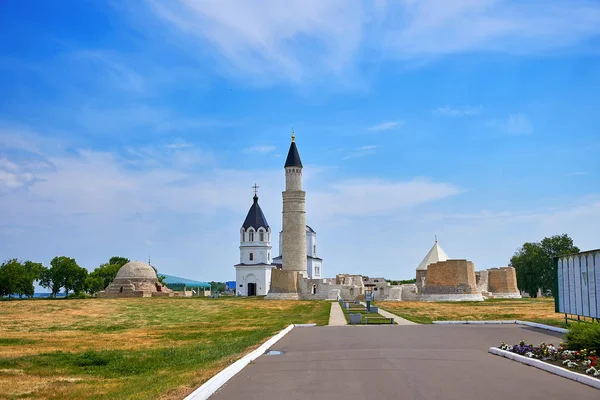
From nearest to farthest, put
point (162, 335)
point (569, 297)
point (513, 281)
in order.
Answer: point (569, 297)
point (162, 335)
point (513, 281)

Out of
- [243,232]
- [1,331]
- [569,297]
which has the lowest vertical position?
[1,331]

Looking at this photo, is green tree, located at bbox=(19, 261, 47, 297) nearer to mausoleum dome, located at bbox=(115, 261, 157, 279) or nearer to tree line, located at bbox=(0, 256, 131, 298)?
tree line, located at bbox=(0, 256, 131, 298)

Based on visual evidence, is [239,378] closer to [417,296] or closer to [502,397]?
[502,397]

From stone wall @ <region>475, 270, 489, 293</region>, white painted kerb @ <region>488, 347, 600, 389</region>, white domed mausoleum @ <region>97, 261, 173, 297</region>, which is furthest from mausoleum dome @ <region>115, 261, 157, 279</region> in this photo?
white painted kerb @ <region>488, 347, 600, 389</region>

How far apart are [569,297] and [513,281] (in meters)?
46.6

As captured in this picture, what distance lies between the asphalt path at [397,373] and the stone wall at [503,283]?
Result: 1919 inches

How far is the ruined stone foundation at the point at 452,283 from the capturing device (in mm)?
52750

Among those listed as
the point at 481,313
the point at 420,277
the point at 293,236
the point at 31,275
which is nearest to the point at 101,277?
the point at 31,275

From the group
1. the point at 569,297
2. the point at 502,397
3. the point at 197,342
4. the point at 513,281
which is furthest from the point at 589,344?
the point at 513,281

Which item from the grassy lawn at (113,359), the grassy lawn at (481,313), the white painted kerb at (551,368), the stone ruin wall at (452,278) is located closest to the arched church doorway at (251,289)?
the stone ruin wall at (452,278)

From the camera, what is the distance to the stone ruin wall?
174 ft

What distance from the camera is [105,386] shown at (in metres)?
11.6

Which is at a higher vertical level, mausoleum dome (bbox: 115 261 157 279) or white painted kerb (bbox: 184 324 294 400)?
mausoleum dome (bbox: 115 261 157 279)

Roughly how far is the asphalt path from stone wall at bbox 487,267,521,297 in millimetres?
48738
